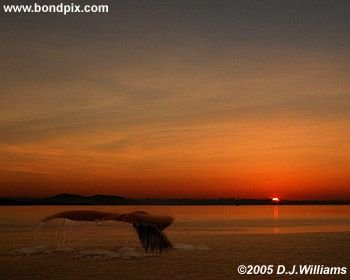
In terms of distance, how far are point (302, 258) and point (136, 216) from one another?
11713mm

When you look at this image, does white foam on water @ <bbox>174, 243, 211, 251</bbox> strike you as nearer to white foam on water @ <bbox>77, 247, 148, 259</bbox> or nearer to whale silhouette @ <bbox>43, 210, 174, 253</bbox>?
whale silhouette @ <bbox>43, 210, 174, 253</bbox>

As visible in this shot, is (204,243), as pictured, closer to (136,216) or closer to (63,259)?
(136,216)

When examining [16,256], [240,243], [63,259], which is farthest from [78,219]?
[240,243]

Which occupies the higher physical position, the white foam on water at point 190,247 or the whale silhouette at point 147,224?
the whale silhouette at point 147,224

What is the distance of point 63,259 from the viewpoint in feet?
130

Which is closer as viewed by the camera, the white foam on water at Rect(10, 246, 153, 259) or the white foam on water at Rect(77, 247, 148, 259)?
the white foam on water at Rect(77, 247, 148, 259)

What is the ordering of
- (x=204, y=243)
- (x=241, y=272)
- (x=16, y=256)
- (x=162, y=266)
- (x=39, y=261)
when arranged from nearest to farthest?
(x=241, y=272) < (x=162, y=266) < (x=39, y=261) < (x=16, y=256) < (x=204, y=243)

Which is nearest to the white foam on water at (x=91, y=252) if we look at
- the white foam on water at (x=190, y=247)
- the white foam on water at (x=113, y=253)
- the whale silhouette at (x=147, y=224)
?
the white foam on water at (x=113, y=253)

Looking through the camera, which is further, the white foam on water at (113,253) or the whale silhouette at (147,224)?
the white foam on water at (113,253)

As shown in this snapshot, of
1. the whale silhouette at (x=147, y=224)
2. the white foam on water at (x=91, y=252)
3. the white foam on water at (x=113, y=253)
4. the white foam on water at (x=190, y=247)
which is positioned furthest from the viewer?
the white foam on water at (x=190, y=247)

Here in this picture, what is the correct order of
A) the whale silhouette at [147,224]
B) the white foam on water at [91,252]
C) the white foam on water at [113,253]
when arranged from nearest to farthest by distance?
the whale silhouette at [147,224], the white foam on water at [113,253], the white foam on water at [91,252]

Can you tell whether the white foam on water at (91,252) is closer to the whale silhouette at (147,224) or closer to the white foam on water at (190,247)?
the whale silhouette at (147,224)

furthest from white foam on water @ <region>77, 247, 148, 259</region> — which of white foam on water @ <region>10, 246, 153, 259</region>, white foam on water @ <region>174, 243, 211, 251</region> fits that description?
white foam on water @ <region>174, 243, 211, 251</region>

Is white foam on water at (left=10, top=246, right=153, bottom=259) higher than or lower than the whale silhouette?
lower
